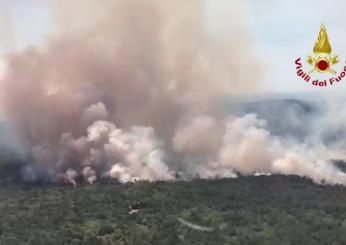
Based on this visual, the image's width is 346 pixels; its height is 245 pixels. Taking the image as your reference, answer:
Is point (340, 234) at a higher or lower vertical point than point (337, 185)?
lower

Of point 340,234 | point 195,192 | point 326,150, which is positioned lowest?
point 340,234

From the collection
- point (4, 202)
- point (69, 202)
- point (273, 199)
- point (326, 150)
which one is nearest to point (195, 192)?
point (273, 199)

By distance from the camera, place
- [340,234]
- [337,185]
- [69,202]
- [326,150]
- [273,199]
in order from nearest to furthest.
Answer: [340,234]
[69,202]
[273,199]
[337,185]
[326,150]

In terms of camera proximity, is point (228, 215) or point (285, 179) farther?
point (285, 179)

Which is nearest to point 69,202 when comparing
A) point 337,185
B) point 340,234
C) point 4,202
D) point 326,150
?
point 4,202

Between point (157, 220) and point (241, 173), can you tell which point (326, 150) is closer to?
point (241, 173)

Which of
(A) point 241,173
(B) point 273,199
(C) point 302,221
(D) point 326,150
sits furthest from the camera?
(D) point 326,150

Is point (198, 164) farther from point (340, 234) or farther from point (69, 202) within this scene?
point (340, 234)
